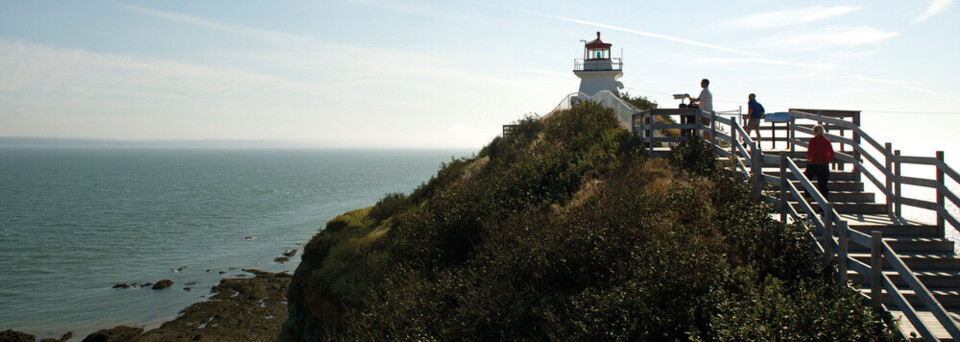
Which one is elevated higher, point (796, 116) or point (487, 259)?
point (796, 116)

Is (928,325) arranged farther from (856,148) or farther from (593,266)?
(593,266)

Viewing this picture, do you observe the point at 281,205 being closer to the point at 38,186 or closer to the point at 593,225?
the point at 38,186

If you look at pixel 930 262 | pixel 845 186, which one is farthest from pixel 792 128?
pixel 930 262

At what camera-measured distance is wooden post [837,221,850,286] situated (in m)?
7.14

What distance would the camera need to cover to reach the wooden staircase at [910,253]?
7.01 meters

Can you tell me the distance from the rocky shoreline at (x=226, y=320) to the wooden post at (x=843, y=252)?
2003cm


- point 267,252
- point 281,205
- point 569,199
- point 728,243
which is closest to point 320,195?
point 281,205

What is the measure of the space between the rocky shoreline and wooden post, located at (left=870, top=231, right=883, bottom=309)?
20423 millimetres

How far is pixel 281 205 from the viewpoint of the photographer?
5994 cm

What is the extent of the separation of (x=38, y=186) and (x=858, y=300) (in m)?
103

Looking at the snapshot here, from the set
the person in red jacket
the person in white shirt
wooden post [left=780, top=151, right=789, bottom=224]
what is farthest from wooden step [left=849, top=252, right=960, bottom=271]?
the person in white shirt

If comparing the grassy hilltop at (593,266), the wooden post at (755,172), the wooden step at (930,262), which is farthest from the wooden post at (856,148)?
the wooden step at (930,262)

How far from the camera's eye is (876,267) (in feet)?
21.9

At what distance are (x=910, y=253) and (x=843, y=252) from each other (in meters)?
1.59
